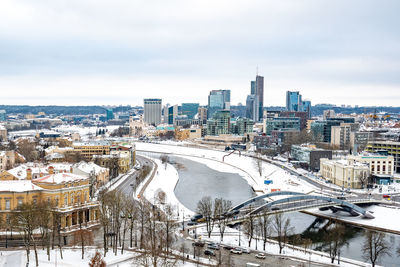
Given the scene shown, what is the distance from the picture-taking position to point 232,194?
5044 centimetres

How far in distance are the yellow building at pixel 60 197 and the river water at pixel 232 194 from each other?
10679 mm

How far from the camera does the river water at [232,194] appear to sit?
31.8 m

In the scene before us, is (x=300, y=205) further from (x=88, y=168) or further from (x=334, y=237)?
(x=88, y=168)

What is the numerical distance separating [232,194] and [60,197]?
2221 centimetres

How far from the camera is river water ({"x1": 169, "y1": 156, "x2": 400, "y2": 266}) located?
31797 millimetres

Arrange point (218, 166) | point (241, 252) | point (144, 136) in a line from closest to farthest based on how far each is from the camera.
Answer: point (241, 252) < point (218, 166) < point (144, 136)

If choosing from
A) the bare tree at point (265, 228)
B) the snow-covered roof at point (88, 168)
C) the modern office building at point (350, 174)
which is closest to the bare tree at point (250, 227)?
the bare tree at point (265, 228)

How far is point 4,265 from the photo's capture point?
2438cm

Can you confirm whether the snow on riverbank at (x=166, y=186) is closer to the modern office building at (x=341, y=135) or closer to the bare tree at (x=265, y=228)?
the bare tree at (x=265, y=228)

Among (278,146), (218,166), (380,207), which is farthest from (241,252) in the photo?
(278,146)

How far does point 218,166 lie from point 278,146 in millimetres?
23205

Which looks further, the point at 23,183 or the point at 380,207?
the point at 380,207

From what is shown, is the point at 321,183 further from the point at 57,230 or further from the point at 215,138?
the point at 215,138

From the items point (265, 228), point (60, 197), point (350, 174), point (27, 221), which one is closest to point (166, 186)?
point (60, 197)
